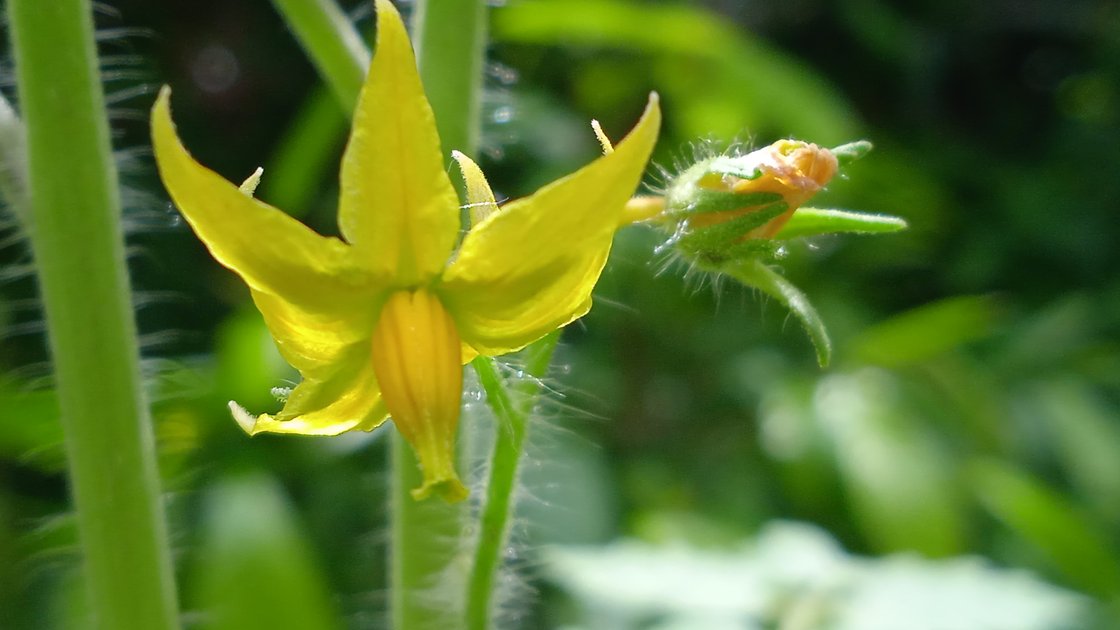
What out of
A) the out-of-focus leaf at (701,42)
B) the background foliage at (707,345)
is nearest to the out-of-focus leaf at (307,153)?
the background foliage at (707,345)

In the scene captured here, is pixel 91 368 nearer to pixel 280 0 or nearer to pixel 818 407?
pixel 280 0

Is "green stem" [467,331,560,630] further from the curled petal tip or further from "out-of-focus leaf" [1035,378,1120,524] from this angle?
"out-of-focus leaf" [1035,378,1120,524]

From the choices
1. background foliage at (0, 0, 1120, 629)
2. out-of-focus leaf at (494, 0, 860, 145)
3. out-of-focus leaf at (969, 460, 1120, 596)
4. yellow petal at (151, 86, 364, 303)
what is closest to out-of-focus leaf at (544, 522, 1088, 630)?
background foliage at (0, 0, 1120, 629)

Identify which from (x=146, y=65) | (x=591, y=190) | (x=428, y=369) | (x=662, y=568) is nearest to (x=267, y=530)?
(x=662, y=568)

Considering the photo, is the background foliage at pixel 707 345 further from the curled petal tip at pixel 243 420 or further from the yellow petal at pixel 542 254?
the curled petal tip at pixel 243 420

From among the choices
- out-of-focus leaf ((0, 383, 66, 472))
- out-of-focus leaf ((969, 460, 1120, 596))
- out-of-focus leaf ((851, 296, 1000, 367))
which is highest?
out-of-focus leaf ((0, 383, 66, 472))

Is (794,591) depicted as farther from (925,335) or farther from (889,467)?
(925,335)

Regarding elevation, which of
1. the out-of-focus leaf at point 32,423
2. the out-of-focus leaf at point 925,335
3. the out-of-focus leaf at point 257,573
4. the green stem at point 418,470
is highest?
the green stem at point 418,470
